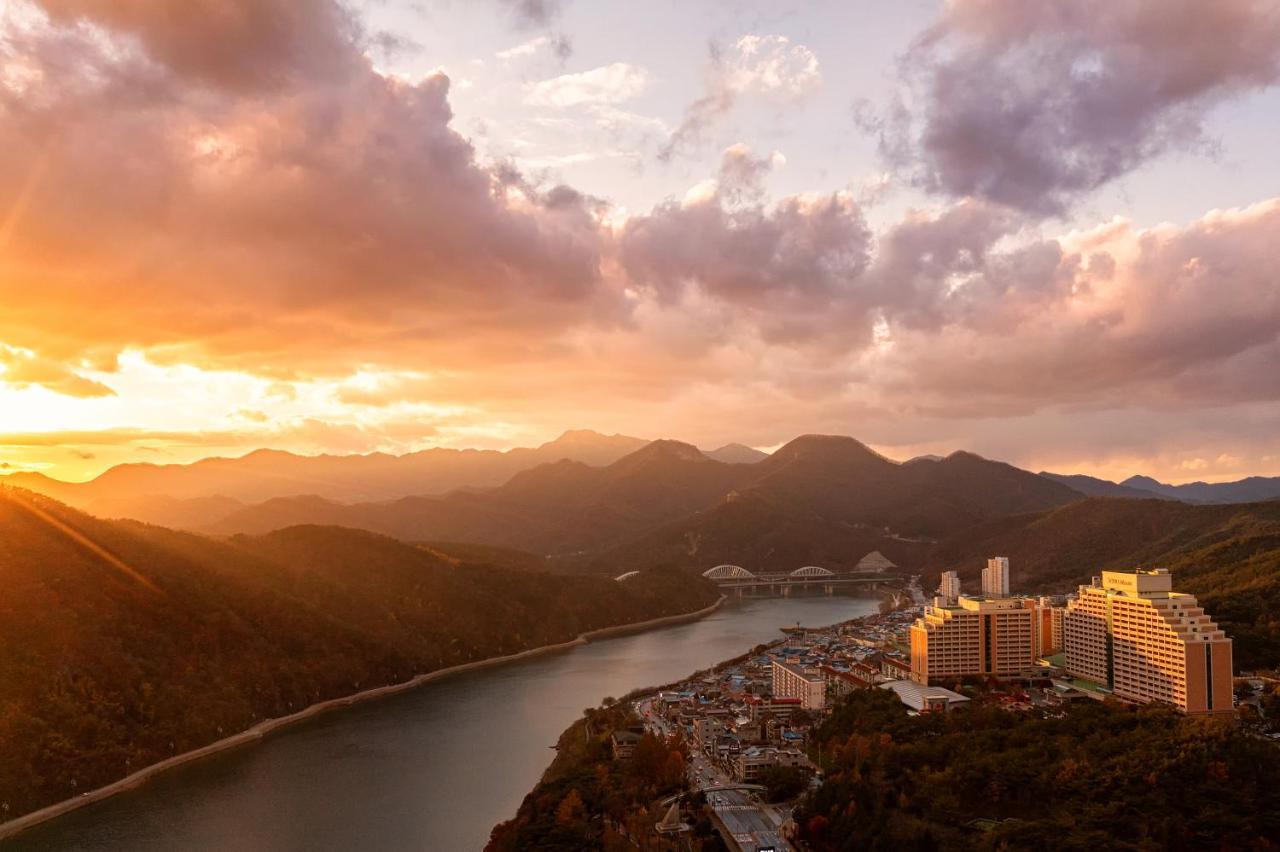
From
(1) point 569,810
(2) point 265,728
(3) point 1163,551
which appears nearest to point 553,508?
(3) point 1163,551

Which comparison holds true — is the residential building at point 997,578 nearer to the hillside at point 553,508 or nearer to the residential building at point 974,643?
the residential building at point 974,643

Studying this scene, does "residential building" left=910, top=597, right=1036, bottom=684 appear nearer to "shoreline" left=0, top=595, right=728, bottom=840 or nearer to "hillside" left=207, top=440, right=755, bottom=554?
"shoreline" left=0, top=595, right=728, bottom=840

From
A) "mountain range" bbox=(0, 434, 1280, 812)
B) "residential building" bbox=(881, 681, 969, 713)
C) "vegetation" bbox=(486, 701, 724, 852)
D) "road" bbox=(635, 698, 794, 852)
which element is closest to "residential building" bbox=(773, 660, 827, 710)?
"residential building" bbox=(881, 681, 969, 713)

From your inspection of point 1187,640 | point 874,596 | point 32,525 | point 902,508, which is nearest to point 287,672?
point 32,525

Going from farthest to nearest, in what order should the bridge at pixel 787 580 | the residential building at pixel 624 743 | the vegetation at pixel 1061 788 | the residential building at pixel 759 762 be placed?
the bridge at pixel 787 580, the residential building at pixel 624 743, the residential building at pixel 759 762, the vegetation at pixel 1061 788

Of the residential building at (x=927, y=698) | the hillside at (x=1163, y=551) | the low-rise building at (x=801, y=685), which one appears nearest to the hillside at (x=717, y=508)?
the hillside at (x=1163, y=551)

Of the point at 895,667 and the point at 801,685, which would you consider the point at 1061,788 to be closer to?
the point at 801,685
